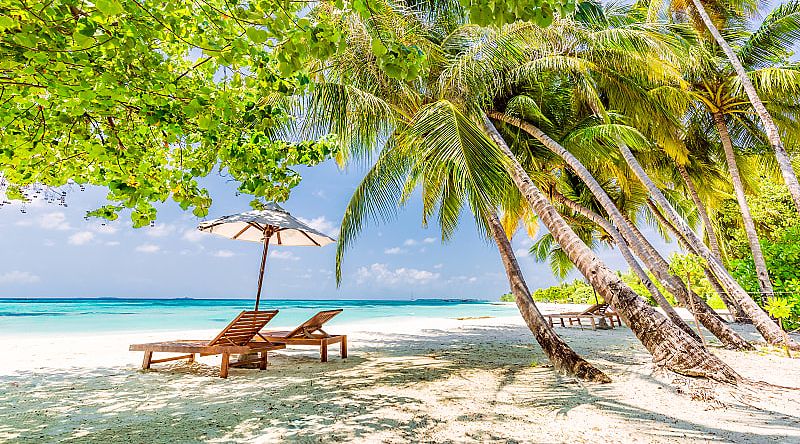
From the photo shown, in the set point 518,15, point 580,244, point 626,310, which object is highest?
point 518,15

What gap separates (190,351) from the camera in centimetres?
480

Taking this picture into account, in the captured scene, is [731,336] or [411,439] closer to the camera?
[411,439]

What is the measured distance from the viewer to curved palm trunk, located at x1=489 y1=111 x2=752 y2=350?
25.0 ft

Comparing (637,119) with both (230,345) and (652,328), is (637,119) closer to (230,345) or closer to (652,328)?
(652,328)

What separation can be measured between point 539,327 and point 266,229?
4.10m

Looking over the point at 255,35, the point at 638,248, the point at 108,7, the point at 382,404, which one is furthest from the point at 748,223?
the point at 108,7

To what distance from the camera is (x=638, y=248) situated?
8.50m

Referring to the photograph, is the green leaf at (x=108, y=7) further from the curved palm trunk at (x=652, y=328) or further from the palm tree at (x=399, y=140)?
the curved palm trunk at (x=652, y=328)

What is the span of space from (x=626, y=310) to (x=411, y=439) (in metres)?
3.22

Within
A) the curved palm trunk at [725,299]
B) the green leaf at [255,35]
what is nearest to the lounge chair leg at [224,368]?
the green leaf at [255,35]

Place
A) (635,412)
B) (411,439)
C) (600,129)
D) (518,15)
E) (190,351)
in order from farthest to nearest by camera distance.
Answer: (600,129) < (190,351) < (635,412) < (411,439) < (518,15)

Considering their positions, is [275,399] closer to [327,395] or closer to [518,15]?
[327,395]

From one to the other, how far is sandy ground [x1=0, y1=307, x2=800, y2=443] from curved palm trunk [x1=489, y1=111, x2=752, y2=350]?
1621 millimetres

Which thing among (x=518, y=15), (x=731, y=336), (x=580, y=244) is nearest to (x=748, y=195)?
(x=731, y=336)
